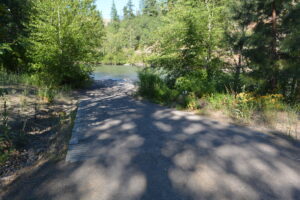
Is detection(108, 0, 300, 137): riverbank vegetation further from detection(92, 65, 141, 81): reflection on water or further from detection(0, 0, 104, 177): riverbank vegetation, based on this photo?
detection(92, 65, 141, 81): reflection on water

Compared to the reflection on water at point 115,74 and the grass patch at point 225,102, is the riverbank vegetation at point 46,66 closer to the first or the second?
the reflection on water at point 115,74

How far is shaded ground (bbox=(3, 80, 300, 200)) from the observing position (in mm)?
2369

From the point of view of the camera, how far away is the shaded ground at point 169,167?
7.77ft

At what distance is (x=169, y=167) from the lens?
9.58ft

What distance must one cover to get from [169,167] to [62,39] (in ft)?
29.9

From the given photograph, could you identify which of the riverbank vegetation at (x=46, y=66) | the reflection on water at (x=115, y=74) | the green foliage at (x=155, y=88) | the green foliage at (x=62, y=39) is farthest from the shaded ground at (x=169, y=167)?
the reflection on water at (x=115, y=74)

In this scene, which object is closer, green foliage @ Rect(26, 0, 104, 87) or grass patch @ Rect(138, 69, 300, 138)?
grass patch @ Rect(138, 69, 300, 138)

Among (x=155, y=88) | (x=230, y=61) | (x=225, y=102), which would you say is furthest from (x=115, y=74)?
(x=225, y=102)

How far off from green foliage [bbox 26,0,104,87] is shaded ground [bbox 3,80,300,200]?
6502mm

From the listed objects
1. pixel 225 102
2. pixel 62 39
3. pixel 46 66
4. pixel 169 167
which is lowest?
pixel 169 167

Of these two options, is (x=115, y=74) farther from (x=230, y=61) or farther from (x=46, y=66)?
(x=230, y=61)

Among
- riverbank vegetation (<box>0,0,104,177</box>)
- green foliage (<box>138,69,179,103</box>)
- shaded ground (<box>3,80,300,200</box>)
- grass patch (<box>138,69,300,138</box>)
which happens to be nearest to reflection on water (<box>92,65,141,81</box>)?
riverbank vegetation (<box>0,0,104,177</box>)

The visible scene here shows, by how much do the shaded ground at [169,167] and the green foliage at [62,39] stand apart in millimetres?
6502

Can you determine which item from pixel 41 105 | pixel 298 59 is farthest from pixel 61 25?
pixel 298 59
